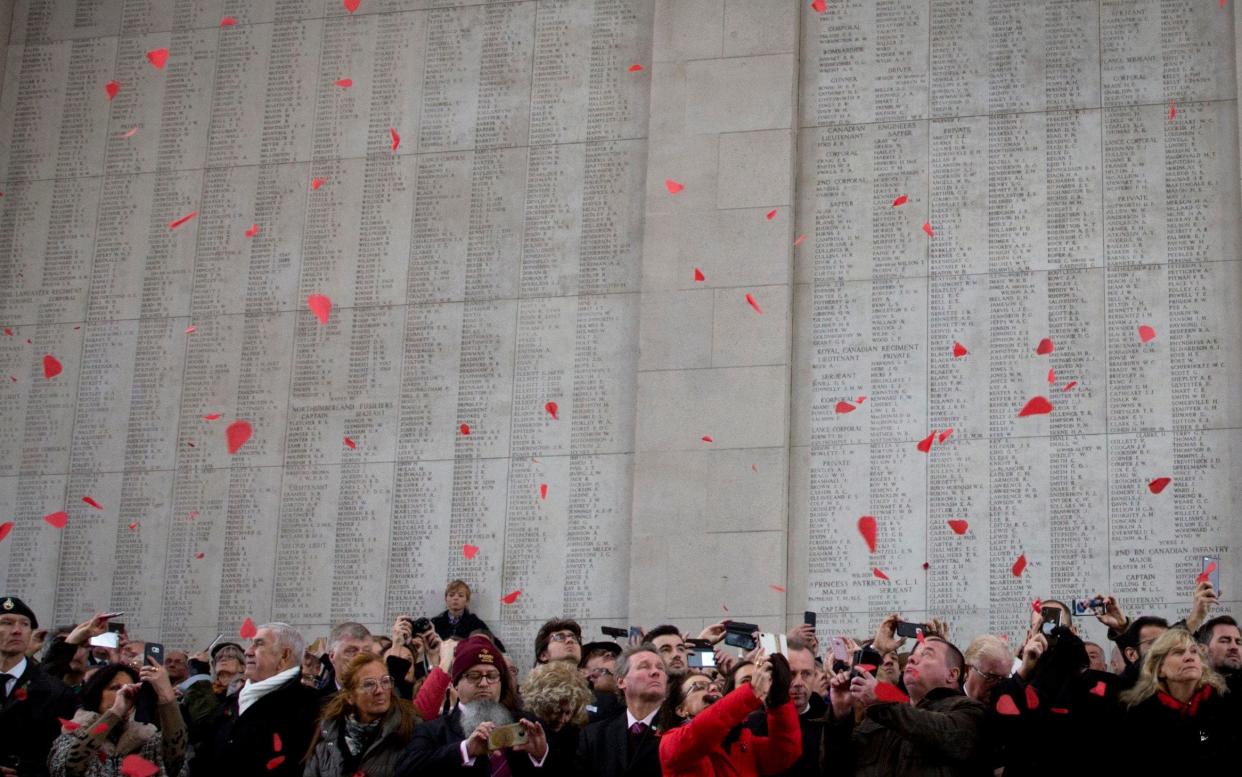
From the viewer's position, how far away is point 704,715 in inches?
314

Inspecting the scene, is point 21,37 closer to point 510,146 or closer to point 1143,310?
point 510,146

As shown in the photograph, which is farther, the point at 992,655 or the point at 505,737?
the point at 992,655

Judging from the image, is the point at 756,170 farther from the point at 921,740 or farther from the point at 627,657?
the point at 921,740

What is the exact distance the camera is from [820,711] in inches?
367

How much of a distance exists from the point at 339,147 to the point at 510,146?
1.60 m

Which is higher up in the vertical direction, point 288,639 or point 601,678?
point 288,639

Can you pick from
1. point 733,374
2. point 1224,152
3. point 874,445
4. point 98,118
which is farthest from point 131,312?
point 1224,152

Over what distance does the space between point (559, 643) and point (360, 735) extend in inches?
80.7

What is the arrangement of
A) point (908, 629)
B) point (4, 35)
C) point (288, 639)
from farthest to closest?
point (4, 35) → point (908, 629) → point (288, 639)

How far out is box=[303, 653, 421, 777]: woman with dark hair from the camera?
8.90 meters

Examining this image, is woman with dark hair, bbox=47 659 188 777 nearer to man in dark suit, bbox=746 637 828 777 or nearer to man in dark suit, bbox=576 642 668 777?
man in dark suit, bbox=576 642 668 777

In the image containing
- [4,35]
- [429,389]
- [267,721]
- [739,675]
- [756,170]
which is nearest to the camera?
[739,675]

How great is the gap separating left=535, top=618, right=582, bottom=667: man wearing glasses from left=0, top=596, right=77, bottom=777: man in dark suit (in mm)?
2632

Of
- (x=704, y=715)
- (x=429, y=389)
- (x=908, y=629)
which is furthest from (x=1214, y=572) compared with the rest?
(x=429, y=389)
